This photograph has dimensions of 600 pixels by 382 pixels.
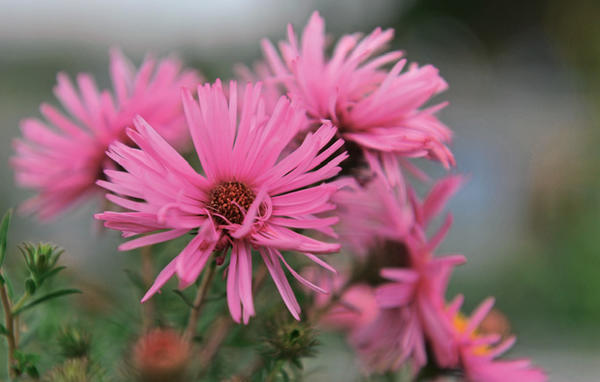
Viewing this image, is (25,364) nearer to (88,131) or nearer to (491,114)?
(88,131)

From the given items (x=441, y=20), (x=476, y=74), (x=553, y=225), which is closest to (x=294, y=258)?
(x=553, y=225)

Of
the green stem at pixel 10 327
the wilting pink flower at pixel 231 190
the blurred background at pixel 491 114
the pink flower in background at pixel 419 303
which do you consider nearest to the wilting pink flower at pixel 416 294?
the pink flower in background at pixel 419 303

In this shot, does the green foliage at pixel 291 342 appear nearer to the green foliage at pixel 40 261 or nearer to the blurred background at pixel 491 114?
the green foliage at pixel 40 261

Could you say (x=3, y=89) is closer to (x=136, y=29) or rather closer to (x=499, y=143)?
(x=136, y=29)

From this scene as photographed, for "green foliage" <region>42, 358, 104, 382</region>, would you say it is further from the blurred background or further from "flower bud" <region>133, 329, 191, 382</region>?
the blurred background

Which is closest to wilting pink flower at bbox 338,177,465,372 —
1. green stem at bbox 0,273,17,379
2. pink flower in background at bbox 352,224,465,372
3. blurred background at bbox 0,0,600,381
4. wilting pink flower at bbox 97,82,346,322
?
pink flower in background at bbox 352,224,465,372

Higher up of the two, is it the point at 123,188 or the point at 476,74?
the point at 476,74
